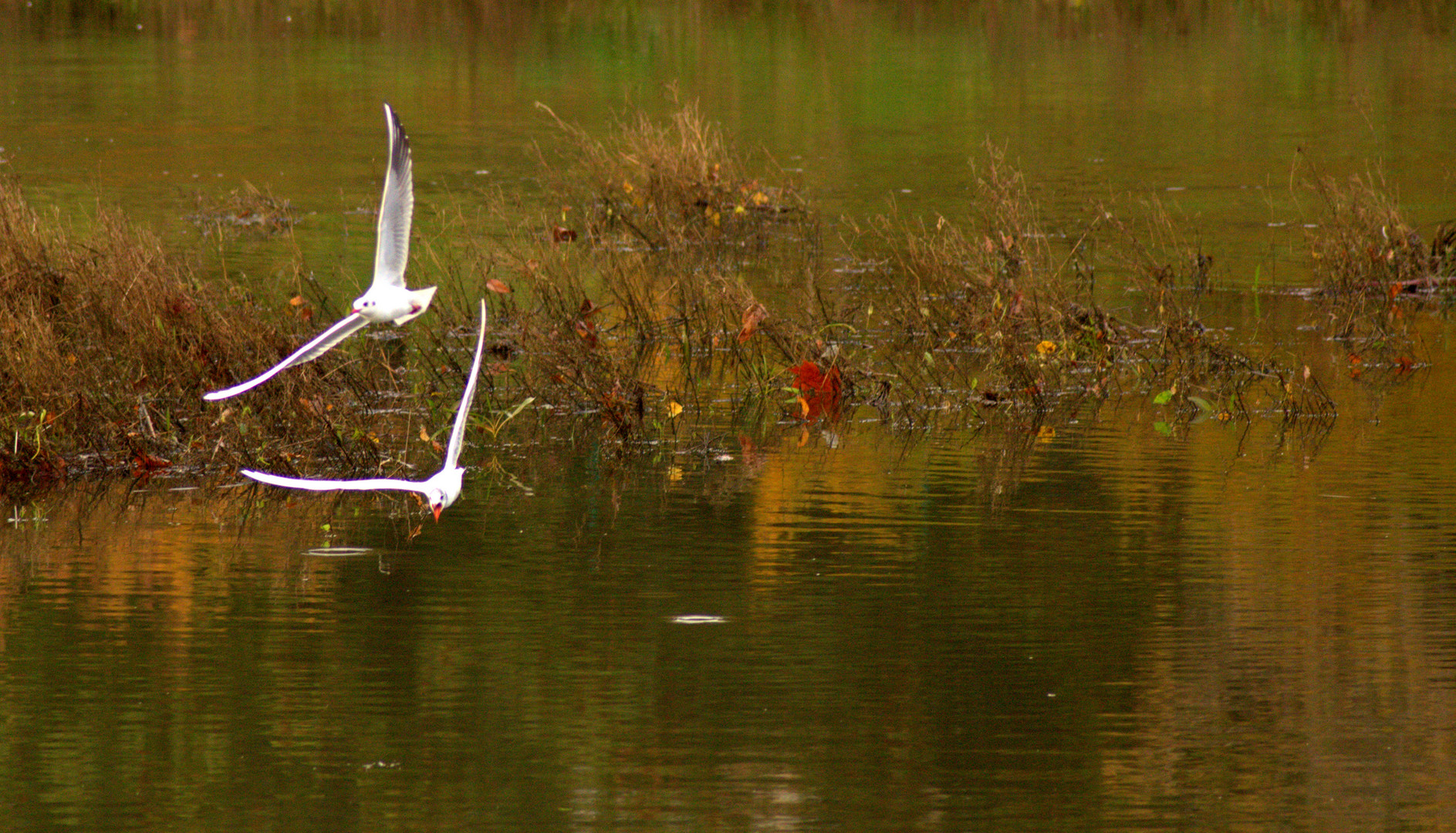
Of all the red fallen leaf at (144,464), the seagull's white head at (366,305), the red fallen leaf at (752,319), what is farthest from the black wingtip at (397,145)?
the red fallen leaf at (752,319)

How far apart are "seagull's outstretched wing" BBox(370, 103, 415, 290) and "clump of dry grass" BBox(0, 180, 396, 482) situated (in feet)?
12.8

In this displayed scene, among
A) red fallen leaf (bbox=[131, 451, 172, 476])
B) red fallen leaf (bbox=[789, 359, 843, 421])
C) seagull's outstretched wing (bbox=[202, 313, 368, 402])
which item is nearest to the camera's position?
seagull's outstretched wing (bbox=[202, 313, 368, 402])

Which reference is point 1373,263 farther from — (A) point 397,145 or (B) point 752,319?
(A) point 397,145

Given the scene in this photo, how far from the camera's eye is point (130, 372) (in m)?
12.2

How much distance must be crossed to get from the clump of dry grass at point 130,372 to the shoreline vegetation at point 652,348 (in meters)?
0.01

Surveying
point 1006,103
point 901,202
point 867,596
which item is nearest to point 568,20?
point 1006,103

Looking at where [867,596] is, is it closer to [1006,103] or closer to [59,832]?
[59,832]

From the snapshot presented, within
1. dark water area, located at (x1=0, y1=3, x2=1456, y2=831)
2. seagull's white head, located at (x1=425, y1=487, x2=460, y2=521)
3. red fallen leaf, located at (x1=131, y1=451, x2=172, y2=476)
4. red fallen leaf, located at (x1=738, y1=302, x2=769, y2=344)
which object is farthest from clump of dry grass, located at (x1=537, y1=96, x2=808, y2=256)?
seagull's white head, located at (x1=425, y1=487, x2=460, y2=521)

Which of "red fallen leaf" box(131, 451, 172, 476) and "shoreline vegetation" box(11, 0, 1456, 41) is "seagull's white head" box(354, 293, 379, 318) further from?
"shoreline vegetation" box(11, 0, 1456, 41)

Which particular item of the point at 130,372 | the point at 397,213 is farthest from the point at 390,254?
the point at 130,372

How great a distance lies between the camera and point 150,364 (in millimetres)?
12125

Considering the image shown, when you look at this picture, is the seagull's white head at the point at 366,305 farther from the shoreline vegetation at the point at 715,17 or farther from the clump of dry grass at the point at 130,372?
the shoreline vegetation at the point at 715,17

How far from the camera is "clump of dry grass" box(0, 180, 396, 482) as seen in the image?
11.6 m

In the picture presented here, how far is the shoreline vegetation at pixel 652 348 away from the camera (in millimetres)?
11805
